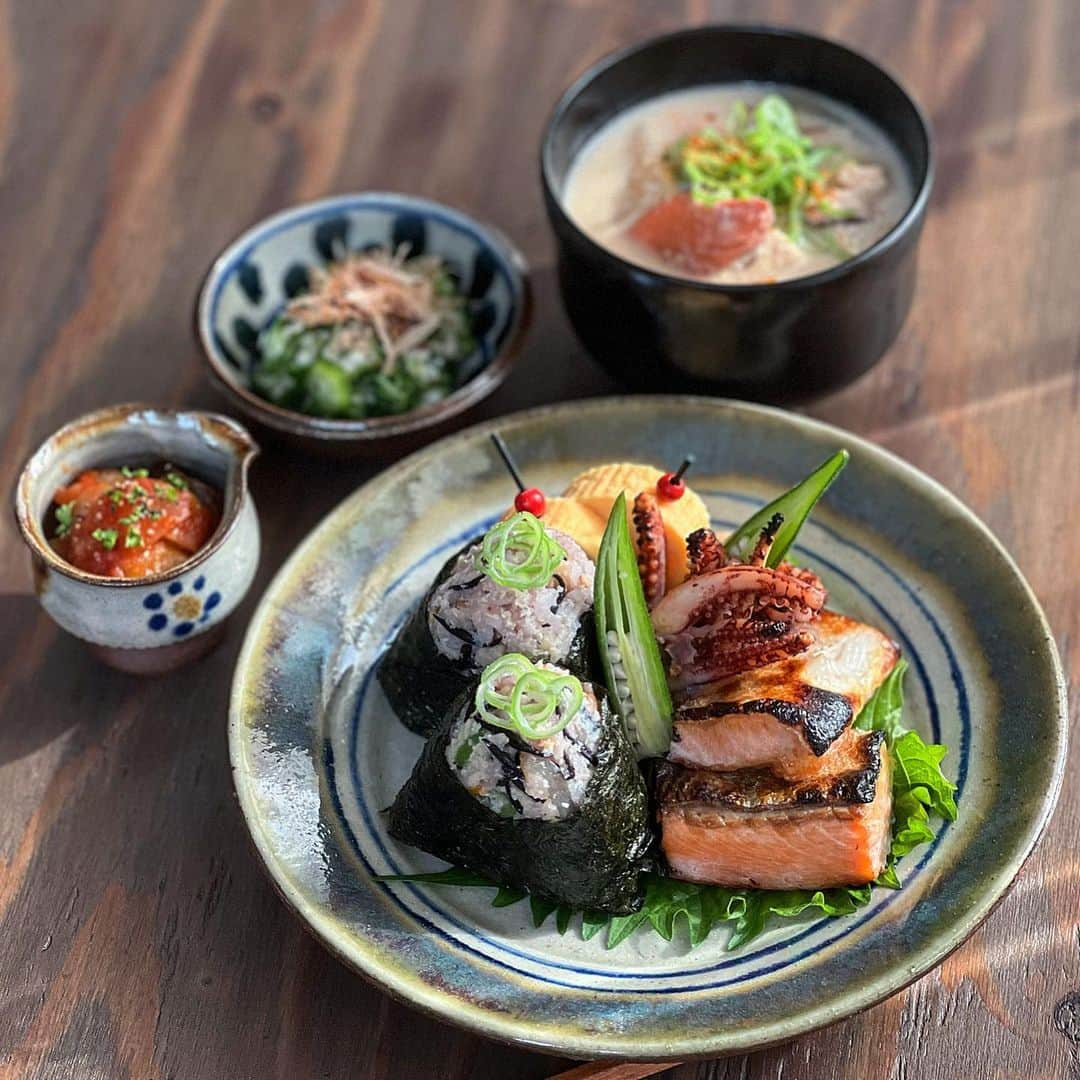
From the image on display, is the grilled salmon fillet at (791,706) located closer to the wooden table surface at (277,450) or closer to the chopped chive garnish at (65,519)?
the wooden table surface at (277,450)

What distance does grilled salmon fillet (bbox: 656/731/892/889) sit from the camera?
217 centimetres

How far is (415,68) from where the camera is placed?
4.08 metres

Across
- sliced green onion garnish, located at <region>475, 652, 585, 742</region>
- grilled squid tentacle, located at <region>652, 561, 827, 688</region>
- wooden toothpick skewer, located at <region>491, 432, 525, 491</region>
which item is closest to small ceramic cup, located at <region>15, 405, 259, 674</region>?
wooden toothpick skewer, located at <region>491, 432, 525, 491</region>

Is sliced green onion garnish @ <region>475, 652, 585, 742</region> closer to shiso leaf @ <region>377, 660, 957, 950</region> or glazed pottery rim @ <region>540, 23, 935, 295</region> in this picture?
shiso leaf @ <region>377, 660, 957, 950</region>

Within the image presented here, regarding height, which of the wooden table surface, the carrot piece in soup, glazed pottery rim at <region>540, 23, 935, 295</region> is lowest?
the wooden table surface

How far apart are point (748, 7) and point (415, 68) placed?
3.13ft

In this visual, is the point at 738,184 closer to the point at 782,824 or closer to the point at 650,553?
the point at 650,553

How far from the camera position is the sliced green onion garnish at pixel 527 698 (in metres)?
2.12

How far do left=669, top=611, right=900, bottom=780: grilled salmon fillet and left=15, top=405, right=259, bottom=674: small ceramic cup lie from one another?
904 millimetres

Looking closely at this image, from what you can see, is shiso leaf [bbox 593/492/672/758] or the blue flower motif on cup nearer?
shiso leaf [bbox 593/492/672/758]

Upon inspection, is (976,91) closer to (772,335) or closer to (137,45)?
(772,335)

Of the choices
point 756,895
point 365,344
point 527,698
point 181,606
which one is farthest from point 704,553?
point 365,344

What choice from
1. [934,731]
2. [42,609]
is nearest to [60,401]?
[42,609]

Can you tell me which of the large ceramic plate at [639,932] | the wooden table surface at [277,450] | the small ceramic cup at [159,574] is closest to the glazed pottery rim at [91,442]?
the small ceramic cup at [159,574]
